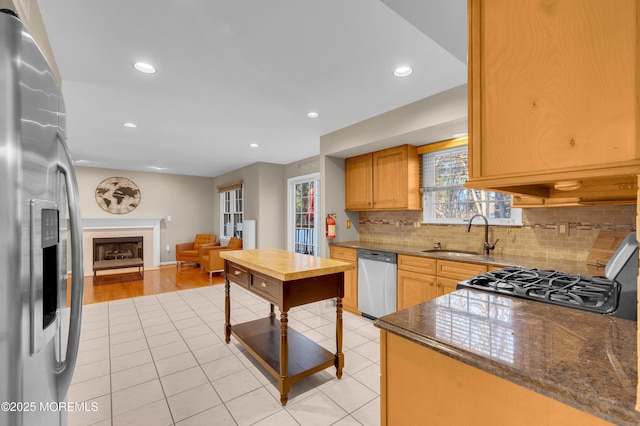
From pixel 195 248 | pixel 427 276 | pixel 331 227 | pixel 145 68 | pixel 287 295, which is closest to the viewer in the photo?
pixel 287 295

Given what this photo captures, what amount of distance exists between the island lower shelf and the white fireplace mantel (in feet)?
17.6

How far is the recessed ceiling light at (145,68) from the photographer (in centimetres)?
222

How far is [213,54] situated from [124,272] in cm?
640

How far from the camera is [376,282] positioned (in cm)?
337

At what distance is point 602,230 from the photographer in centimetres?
233

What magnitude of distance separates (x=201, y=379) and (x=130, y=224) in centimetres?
594

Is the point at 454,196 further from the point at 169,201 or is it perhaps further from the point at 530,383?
the point at 169,201

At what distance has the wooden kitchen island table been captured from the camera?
199 cm

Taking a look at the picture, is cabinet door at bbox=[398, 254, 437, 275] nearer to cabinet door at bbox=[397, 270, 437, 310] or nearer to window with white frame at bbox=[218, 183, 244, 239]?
cabinet door at bbox=[397, 270, 437, 310]

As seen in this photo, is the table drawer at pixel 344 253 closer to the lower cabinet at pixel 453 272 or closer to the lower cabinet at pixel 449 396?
the lower cabinet at pixel 453 272

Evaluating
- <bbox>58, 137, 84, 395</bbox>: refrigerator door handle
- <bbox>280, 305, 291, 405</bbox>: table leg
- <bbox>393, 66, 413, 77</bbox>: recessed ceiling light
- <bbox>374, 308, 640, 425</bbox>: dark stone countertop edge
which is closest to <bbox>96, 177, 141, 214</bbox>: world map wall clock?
<bbox>280, 305, 291, 405</bbox>: table leg

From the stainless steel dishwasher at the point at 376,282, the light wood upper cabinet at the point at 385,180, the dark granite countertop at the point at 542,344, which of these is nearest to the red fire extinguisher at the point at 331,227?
the light wood upper cabinet at the point at 385,180

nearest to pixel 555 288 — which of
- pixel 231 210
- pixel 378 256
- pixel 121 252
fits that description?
pixel 378 256

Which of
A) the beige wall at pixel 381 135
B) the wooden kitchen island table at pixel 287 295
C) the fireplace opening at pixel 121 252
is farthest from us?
the fireplace opening at pixel 121 252
